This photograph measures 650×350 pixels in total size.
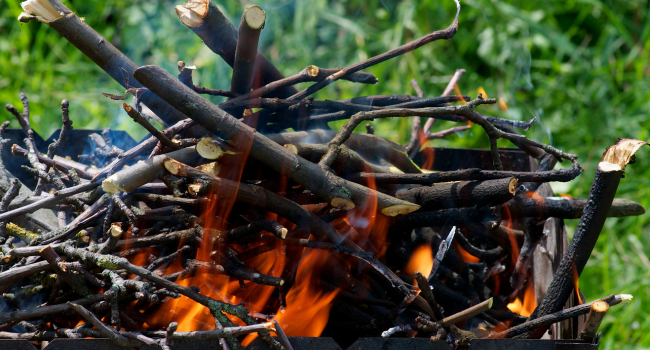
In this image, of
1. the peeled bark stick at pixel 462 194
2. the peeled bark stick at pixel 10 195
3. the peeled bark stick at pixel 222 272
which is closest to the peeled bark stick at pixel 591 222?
the peeled bark stick at pixel 462 194

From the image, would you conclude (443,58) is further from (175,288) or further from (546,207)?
(175,288)

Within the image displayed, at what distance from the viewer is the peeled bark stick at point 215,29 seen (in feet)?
3.80

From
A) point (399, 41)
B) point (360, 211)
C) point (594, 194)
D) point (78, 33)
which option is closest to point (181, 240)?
point (360, 211)

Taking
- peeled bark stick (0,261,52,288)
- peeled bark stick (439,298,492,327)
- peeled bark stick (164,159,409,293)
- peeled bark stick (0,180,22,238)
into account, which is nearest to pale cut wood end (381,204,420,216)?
peeled bark stick (164,159,409,293)

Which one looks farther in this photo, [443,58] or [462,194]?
[443,58]

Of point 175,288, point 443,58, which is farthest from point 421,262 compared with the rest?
point 443,58

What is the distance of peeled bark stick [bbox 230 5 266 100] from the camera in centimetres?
110

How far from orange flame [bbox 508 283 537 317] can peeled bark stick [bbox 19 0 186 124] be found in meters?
1.21

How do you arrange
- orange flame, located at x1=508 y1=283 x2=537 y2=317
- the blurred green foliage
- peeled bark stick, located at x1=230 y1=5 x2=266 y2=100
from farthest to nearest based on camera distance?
the blurred green foliage, orange flame, located at x1=508 y1=283 x2=537 y2=317, peeled bark stick, located at x1=230 y1=5 x2=266 y2=100

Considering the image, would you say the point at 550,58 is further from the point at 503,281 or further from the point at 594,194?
the point at 594,194

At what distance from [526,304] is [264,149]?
936mm

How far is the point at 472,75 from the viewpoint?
331 cm

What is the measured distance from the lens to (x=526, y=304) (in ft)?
4.55

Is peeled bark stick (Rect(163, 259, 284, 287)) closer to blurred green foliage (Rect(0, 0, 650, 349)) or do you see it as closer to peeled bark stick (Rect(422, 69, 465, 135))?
peeled bark stick (Rect(422, 69, 465, 135))
